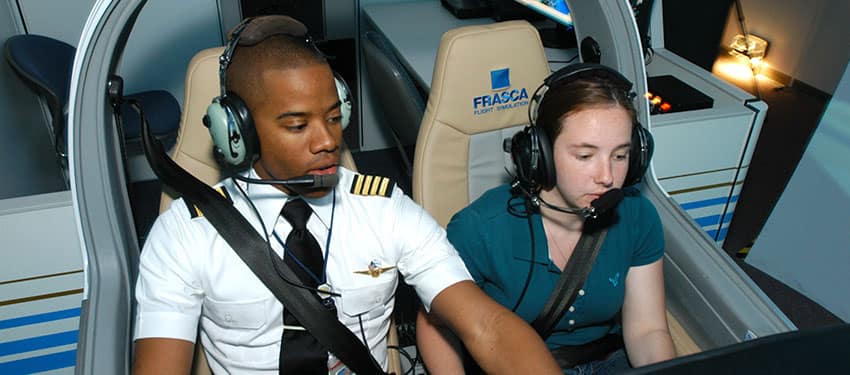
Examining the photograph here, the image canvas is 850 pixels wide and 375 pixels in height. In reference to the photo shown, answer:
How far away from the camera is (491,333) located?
1012 mm

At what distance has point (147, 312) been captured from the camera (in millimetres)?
977

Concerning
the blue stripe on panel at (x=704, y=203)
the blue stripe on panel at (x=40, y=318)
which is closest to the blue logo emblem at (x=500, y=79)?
the blue stripe on panel at (x=704, y=203)

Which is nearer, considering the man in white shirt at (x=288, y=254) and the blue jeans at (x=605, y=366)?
the man in white shirt at (x=288, y=254)

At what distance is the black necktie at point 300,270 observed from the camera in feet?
3.62

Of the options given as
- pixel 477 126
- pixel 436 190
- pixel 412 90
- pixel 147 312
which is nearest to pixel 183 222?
pixel 147 312

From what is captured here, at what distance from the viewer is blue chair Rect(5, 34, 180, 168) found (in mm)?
2230

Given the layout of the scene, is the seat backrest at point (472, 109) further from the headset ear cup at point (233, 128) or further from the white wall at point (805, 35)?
the white wall at point (805, 35)

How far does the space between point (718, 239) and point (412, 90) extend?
129cm

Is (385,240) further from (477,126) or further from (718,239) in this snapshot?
(718,239)

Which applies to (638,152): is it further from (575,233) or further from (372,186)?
(372,186)

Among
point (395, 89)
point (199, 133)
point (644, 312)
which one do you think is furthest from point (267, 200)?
point (395, 89)

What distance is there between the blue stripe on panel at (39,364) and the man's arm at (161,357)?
0.91 m

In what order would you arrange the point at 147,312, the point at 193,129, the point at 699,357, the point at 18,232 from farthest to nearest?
the point at 18,232 → the point at 193,129 → the point at 147,312 → the point at 699,357

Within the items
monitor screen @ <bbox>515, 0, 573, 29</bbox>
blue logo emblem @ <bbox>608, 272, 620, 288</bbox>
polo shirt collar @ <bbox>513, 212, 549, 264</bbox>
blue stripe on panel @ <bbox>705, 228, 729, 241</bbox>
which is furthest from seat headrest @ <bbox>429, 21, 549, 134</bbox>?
blue stripe on panel @ <bbox>705, 228, 729, 241</bbox>
